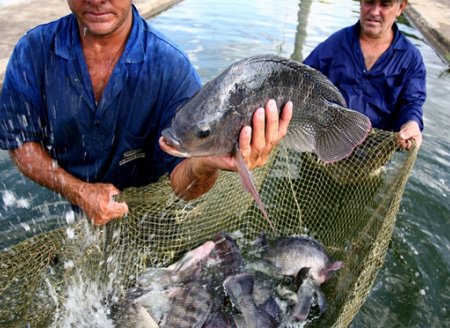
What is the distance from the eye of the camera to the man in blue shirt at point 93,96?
8.58 ft

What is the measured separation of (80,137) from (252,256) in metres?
1.59

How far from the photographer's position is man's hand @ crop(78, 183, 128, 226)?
257cm

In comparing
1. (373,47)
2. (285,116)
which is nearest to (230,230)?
(285,116)

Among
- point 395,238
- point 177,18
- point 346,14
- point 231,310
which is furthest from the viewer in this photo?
point 346,14

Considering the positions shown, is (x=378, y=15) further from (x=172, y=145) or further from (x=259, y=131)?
(x=172, y=145)

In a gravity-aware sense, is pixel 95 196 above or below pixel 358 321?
above

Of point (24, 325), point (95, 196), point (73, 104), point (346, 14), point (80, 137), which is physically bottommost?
point (346, 14)

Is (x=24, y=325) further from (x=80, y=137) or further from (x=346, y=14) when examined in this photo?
(x=346, y=14)

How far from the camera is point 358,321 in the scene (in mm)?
3291

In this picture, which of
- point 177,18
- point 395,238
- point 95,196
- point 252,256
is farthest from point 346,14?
point 95,196

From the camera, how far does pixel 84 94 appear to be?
265 cm

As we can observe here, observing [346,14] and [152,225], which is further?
[346,14]

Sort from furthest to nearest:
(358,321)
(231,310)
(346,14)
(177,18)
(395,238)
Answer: (346,14)
(177,18)
(395,238)
(358,321)
(231,310)

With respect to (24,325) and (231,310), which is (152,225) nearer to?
Answer: (231,310)
